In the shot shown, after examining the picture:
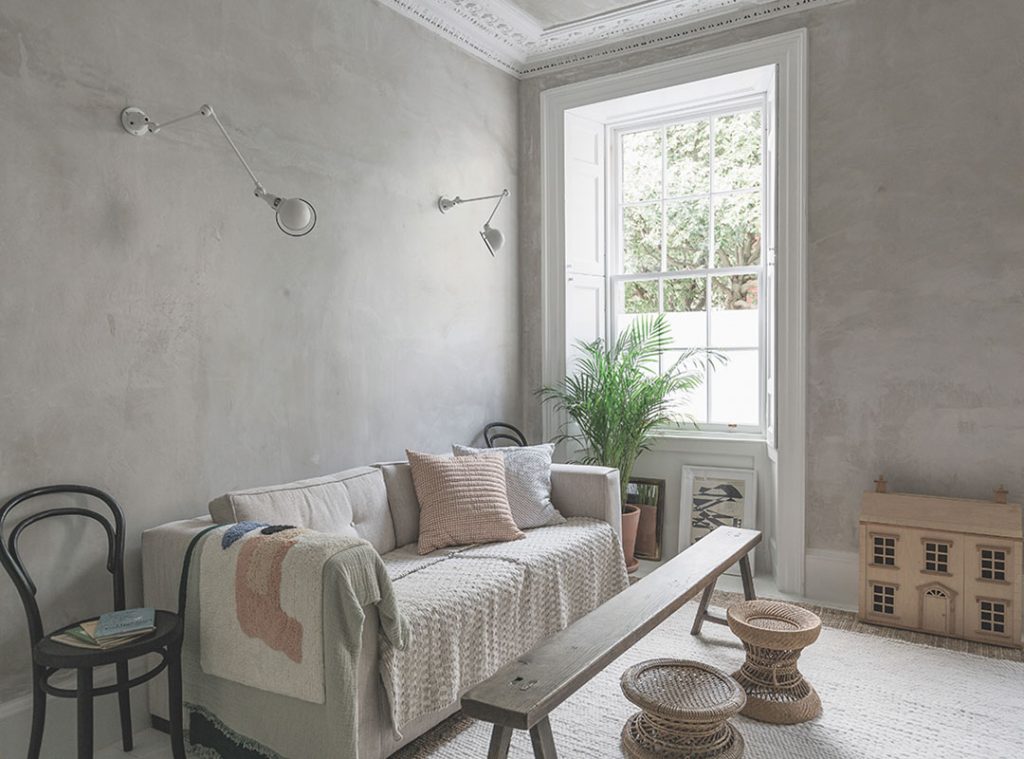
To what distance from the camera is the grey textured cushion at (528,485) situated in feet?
11.9

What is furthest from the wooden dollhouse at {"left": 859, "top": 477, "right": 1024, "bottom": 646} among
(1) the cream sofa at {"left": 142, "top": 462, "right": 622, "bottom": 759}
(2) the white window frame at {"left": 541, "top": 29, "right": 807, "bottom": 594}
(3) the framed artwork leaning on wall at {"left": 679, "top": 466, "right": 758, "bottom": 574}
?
(1) the cream sofa at {"left": 142, "top": 462, "right": 622, "bottom": 759}

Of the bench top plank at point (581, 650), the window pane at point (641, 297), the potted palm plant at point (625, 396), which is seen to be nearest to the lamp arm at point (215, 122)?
the bench top plank at point (581, 650)

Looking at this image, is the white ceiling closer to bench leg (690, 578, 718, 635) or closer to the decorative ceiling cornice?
the decorative ceiling cornice

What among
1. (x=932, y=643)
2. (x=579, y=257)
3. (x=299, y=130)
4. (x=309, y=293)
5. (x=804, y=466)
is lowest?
(x=932, y=643)

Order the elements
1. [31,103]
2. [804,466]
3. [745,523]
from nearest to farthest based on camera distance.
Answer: [31,103] < [804,466] < [745,523]

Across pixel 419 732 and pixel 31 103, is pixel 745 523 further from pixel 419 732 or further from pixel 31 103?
pixel 31 103

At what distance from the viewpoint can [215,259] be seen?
9.76 ft

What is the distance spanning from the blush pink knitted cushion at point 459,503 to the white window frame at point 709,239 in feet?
5.54

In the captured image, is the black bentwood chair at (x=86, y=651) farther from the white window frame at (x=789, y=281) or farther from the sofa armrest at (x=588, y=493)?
the white window frame at (x=789, y=281)

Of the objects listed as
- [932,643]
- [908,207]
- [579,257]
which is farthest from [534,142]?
[932,643]

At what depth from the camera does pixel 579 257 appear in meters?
4.82

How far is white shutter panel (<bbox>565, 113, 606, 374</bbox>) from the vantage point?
473 centimetres

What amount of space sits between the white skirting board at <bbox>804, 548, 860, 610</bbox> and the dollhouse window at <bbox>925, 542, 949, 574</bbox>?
407mm

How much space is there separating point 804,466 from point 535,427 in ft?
5.33
